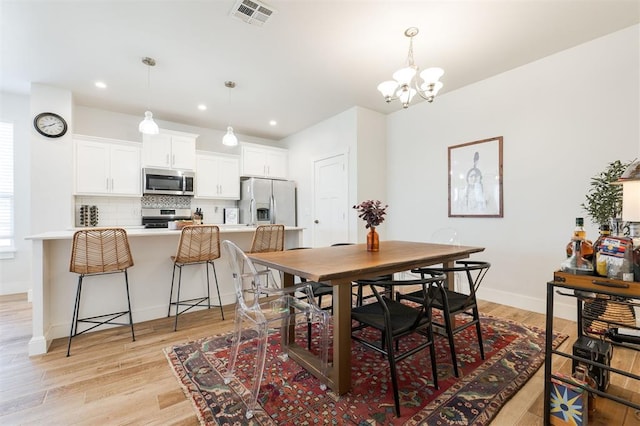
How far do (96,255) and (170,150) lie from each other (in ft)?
9.35

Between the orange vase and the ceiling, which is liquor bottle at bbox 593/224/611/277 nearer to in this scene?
the orange vase

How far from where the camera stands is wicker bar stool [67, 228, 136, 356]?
2273mm

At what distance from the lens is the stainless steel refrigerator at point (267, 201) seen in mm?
5301

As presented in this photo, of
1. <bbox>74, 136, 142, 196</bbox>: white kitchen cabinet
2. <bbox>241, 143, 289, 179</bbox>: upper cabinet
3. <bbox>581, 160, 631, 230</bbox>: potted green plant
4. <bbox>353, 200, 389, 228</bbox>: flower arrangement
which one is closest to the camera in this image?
<bbox>581, 160, 631, 230</bbox>: potted green plant

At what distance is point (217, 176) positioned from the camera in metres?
5.32

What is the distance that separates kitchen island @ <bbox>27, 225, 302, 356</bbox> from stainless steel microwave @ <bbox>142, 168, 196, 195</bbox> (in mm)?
1937

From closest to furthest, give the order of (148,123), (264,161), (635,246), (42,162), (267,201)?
1. (635,246)
2. (148,123)
3. (42,162)
4. (267,201)
5. (264,161)

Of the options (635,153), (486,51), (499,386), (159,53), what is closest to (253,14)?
(159,53)

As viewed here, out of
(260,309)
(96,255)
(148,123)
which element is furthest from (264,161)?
(260,309)

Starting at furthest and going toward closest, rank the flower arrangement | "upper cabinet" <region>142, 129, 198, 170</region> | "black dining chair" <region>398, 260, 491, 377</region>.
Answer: "upper cabinet" <region>142, 129, 198, 170</region> < the flower arrangement < "black dining chair" <region>398, 260, 491, 377</region>

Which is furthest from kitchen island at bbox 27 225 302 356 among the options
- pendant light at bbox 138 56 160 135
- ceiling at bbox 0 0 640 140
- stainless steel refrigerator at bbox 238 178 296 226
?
stainless steel refrigerator at bbox 238 178 296 226

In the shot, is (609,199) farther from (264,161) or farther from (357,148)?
(264,161)

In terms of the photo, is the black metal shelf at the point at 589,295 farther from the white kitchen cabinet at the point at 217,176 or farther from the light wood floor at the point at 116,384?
the white kitchen cabinet at the point at 217,176

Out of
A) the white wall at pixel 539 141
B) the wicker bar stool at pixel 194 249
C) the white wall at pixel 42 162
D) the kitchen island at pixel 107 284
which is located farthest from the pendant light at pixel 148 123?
the white wall at pixel 539 141
